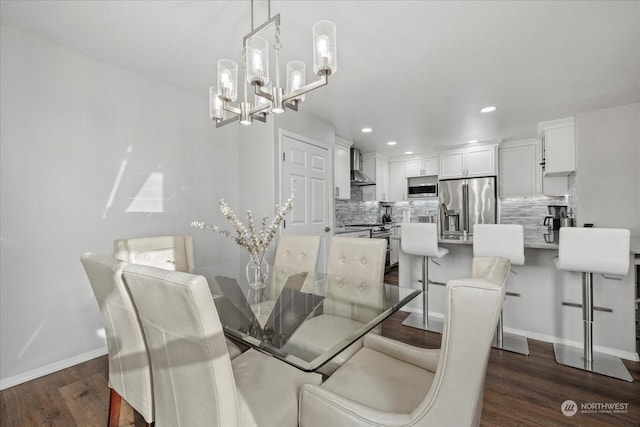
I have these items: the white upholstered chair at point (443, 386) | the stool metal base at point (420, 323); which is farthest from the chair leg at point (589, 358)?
the white upholstered chair at point (443, 386)

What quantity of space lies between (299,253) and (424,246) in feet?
4.17

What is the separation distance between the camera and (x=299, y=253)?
7.79 ft

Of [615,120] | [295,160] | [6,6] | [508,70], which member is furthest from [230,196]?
[615,120]

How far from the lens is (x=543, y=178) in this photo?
15.1 ft

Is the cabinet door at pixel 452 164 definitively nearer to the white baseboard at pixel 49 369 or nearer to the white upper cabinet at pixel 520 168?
the white upper cabinet at pixel 520 168

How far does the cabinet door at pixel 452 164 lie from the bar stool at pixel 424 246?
2947 millimetres

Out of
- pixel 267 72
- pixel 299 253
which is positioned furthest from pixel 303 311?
pixel 267 72

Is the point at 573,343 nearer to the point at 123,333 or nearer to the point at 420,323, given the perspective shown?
the point at 420,323

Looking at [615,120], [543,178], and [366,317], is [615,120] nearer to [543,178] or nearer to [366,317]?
[543,178]

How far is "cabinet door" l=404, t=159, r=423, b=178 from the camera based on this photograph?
5953 mm

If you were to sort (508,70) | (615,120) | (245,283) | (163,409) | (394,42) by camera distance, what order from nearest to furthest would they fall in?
1. (163,409)
2. (245,283)
3. (394,42)
4. (508,70)
5. (615,120)

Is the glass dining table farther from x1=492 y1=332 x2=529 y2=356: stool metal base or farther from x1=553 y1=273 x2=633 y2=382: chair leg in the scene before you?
x1=553 y1=273 x2=633 y2=382: chair leg

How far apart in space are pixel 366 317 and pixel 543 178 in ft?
15.9

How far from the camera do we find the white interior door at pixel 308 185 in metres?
3.28
